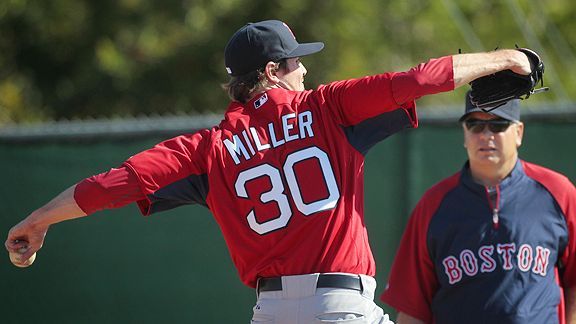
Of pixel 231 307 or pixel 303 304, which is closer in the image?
pixel 303 304

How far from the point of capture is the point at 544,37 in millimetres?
14086

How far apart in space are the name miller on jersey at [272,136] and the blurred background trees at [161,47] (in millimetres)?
7984

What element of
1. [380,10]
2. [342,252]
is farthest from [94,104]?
[342,252]

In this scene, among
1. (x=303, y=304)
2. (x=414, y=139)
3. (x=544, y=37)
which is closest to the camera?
(x=303, y=304)

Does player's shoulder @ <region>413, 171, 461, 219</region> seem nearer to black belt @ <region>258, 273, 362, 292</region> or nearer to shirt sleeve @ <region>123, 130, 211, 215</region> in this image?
black belt @ <region>258, 273, 362, 292</region>

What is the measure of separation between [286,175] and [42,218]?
36.9 inches

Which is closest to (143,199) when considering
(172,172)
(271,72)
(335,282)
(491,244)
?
(172,172)

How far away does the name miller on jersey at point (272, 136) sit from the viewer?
357cm

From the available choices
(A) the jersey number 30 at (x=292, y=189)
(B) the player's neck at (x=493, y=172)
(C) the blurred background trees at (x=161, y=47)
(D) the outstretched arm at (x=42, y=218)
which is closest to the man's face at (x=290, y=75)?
(A) the jersey number 30 at (x=292, y=189)

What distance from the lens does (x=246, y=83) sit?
3781mm

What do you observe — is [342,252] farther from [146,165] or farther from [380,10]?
[380,10]

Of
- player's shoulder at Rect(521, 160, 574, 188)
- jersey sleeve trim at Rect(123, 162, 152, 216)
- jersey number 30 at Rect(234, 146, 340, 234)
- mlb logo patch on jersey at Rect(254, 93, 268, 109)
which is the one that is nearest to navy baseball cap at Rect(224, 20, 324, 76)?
mlb logo patch on jersey at Rect(254, 93, 268, 109)

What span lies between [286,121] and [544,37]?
445 inches

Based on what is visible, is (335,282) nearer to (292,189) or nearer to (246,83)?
(292,189)
